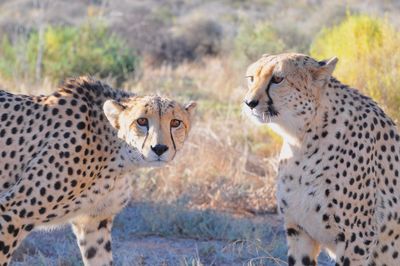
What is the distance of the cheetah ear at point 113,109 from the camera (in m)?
4.15

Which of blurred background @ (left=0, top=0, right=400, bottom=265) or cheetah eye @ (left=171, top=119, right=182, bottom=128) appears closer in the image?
cheetah eye @ (left=171, top=119, right=182, bottom=128)

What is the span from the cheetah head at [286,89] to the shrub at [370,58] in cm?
320

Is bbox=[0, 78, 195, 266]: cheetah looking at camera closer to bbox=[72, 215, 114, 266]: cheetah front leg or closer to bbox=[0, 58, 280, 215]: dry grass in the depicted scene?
bbox=[72, 215, 114, 266]: cheetah front leg

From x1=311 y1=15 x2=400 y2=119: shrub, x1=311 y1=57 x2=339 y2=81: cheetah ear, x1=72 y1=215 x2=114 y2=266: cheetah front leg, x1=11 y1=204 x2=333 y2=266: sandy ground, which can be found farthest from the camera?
x1=311 y1=15 x2=400 y2=119: shrub

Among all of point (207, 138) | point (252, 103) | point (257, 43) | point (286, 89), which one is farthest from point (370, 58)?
point (257, 43)

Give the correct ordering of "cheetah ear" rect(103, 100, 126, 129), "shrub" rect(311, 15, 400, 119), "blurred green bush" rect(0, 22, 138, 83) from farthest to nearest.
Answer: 1. "blurred green bush" rect(0, 22, 138, 83)
2. "shrub" rect(311, 15, 400, 119)
3. "cheetah ear" rect(103, 100, 126, 129)

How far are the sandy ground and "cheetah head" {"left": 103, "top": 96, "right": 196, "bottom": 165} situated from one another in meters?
1.03

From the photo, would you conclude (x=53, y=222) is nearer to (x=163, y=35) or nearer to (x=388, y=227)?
(x=388, y=227)

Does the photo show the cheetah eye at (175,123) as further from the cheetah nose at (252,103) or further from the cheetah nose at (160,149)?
the cheetah nose at (252,103)

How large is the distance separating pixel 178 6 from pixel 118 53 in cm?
1763

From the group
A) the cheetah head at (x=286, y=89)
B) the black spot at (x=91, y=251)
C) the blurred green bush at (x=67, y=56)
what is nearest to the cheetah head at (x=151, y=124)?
the cheetah head at (x=286, y=89)

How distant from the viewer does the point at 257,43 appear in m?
12.4

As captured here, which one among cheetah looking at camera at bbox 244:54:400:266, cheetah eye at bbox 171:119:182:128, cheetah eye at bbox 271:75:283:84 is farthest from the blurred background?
cheetah eye at bbox 271:75:283:84

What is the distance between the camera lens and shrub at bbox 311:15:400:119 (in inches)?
281
